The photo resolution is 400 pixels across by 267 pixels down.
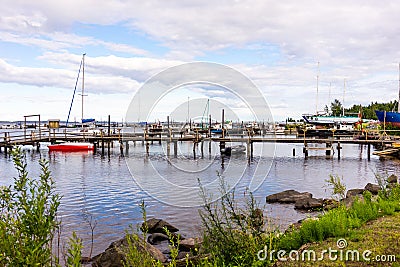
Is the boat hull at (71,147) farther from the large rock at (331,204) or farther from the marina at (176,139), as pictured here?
the large rock at (331,204)

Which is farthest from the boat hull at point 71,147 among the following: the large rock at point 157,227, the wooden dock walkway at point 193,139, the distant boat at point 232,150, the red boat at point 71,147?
the large rock at point 157,227

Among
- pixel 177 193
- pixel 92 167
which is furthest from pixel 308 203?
pixel 92 167

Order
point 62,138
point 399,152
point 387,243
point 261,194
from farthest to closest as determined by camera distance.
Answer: point 62,138 < point 399,152 < point 261,194 < point 387,243

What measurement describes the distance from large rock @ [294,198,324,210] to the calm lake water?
0.43 m

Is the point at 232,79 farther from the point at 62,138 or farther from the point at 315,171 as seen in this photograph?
the point at 62,138

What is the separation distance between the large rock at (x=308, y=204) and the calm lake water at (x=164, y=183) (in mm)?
426

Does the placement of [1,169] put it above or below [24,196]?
below

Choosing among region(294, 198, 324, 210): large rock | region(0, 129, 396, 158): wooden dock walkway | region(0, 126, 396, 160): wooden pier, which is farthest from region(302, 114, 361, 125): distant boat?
region(294, 198, 324, 210): large rock

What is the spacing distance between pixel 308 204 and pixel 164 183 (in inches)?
394

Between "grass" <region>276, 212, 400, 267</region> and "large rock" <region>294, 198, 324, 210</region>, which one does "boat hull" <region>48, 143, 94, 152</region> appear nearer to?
"large rock" <region>294, 198, 324, 210</region>

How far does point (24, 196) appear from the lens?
4.80 m

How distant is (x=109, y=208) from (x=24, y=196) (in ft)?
40.9

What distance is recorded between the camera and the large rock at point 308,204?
1633 centimetres

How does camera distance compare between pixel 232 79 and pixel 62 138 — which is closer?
pixel 232 79
